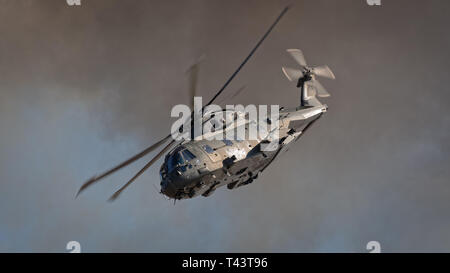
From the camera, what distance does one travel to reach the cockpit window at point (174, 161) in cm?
3836

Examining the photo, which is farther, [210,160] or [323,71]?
[323,71]

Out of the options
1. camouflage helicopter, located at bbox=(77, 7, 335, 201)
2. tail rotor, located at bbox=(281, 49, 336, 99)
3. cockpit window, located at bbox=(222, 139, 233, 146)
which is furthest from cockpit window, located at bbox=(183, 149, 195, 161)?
tail rotor, located at bbox=(281, 49, 336, 99)

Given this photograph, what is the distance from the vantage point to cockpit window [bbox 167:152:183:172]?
1510 inches

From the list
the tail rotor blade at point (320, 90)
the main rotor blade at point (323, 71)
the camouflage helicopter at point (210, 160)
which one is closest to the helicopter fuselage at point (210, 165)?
the camouflage helicopter at point (210, 160)

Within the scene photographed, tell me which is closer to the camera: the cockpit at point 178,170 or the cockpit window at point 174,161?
the cockpit at point 178,170

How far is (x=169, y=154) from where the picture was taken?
40.3 metres

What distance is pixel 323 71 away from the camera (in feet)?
179

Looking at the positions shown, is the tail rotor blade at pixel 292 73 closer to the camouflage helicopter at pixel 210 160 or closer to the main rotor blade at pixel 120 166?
the camouflage helicopter at pixel 210 160

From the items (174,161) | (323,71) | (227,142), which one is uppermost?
(323,71)

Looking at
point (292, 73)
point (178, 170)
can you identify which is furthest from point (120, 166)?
point (292, 73)

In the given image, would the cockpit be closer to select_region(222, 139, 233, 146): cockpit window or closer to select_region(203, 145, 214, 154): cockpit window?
select_region(203, 145, 214, 154): cockpit window

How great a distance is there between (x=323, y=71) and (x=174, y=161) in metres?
24.4

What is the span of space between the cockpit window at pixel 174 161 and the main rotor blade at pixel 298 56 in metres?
22.0

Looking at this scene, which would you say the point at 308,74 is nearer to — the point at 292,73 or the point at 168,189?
the point at 292,73
